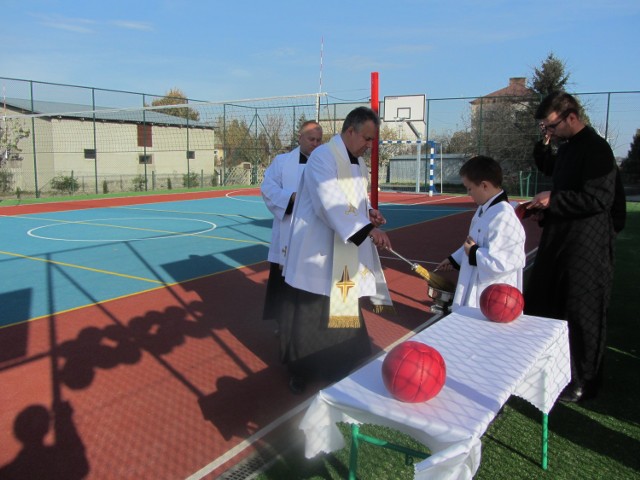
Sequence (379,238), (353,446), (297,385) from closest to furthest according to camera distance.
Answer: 1. (353,446)
2. (379,238)
3. (297,385)

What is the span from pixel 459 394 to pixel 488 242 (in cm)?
159

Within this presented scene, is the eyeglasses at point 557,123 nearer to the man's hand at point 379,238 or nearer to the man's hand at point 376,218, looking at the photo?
the man's hand at point 376,218

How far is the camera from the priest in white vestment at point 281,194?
16.5 feet

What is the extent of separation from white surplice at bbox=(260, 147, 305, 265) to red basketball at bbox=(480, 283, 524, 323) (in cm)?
242

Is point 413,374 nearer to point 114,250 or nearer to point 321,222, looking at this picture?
point 321,222

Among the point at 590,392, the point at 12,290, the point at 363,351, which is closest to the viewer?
the point at 590,392

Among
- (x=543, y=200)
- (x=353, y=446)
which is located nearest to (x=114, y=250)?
(x=543, y=200)

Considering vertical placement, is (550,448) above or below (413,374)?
below

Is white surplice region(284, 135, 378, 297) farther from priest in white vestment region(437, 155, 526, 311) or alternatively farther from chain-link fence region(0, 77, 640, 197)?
chain-link fence region(0, 77, 640, 197)

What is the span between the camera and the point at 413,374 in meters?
1.92

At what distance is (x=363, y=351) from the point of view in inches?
165

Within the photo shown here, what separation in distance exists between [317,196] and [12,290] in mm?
5444

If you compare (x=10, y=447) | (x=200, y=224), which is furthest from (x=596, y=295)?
(x=200, y=224)

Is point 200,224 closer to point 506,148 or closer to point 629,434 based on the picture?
point 629,434
